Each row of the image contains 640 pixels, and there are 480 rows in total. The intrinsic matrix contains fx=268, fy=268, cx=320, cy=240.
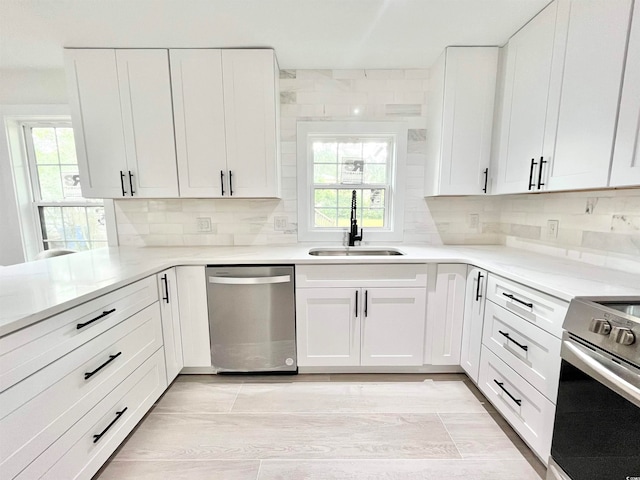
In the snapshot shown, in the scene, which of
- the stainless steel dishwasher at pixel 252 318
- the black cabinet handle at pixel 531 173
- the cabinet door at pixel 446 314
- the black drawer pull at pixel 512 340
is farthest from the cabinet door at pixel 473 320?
the stainless steel dishwasher at pixel 252 318

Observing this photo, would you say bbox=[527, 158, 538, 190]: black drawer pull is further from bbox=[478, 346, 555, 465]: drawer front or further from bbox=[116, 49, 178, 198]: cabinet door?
bbox=[116, 49, 178, 198]: cabinet door

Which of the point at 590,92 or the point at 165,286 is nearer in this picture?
the point at 590,92

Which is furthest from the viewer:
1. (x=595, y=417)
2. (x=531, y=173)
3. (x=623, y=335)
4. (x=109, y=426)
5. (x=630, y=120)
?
(x=531, y=173)

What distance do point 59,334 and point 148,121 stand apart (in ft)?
5.21

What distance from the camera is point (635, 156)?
1114 millimetres

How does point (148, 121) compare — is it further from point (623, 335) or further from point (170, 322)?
point (623, 335)

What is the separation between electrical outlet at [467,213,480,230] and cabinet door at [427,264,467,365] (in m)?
0.71

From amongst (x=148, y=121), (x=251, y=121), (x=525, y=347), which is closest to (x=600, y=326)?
(x=525, y=347)

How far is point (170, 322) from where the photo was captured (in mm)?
1792

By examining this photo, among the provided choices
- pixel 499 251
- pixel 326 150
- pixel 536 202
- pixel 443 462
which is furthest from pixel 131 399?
pixel 536 202

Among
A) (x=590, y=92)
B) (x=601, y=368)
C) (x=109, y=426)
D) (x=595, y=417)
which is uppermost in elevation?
(x=590, y=92)

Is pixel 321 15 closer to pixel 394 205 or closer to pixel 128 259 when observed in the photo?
pixel 394 205

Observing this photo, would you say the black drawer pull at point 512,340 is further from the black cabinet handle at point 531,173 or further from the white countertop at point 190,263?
the black cabinet handle at point 531,173

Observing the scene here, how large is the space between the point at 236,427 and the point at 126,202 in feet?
6.63
